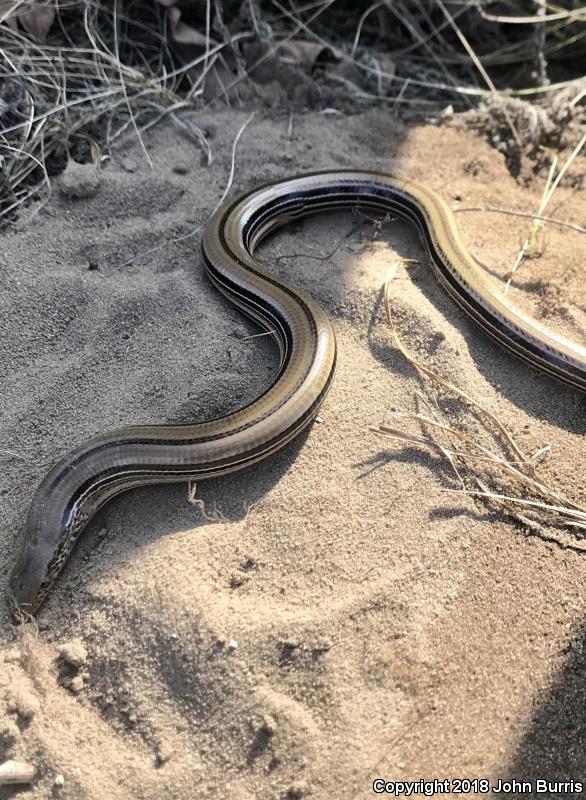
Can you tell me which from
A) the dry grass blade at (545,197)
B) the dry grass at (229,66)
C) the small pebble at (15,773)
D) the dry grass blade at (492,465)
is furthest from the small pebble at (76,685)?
the dry grass blade at (545,197)

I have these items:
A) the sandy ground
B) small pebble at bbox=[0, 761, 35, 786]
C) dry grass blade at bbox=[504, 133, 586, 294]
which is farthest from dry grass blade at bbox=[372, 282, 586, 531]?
small pebble at bbox=[0, 761, 35, 786]

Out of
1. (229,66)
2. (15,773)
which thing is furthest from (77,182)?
(15,773)

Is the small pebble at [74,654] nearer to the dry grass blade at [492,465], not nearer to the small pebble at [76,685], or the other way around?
the small pebble at [76,685]

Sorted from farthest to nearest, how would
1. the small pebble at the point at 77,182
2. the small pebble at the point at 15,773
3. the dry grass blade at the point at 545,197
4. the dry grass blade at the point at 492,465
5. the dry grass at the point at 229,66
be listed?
the dry grass at the point at 229,66, the small pebble at the point at 77,182, the dry grass blade at the point at 545,197, the dry grass blade at the point at 492,465, the small pebble at the point at 15,773

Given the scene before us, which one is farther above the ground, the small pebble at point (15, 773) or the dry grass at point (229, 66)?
the dry grass at point (229, 66)

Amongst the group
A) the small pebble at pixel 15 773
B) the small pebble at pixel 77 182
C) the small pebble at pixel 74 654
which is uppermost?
the small pebble at pixel 77 182

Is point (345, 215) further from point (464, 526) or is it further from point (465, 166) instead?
point (464, 526)

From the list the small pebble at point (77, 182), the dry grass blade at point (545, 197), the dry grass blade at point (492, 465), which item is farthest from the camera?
the small pebble at point (77, 182)
